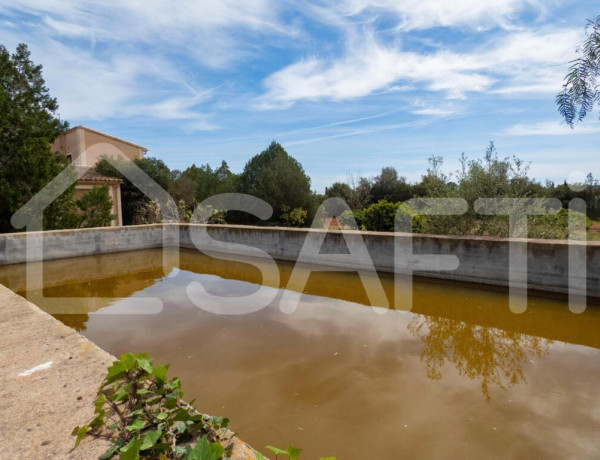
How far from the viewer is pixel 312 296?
5.41 m

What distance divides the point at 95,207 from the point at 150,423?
12501 millimetres

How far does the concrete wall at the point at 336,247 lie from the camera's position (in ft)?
16.6

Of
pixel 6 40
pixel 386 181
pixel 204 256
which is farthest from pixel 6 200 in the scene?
pixel 386 181

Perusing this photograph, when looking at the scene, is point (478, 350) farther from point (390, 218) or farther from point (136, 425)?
point (390, 218)

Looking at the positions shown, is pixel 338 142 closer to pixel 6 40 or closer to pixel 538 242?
pixel 6 40

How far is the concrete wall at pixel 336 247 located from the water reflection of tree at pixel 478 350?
1851 mm

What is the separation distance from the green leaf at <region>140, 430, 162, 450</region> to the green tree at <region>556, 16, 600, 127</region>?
12.6 ft

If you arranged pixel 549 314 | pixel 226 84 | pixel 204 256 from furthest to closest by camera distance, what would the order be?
pixel 226 84, pixel 204 256, pixel 549 314

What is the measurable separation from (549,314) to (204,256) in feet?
24.6

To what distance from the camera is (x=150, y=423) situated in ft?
4.72

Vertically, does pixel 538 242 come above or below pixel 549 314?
above

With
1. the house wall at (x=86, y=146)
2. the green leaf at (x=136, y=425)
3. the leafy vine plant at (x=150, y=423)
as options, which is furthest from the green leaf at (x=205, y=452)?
the house wall at (x=86, y=146)

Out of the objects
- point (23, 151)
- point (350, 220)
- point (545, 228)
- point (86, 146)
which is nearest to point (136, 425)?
point (545, 228)

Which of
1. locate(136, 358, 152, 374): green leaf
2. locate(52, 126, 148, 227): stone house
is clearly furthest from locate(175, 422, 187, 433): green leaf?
locate(52, 126, 148, 227): stone house
